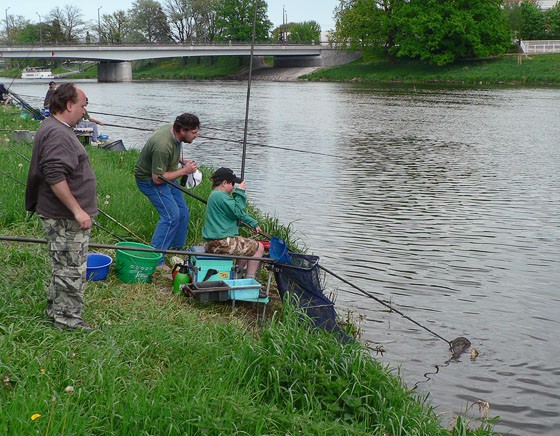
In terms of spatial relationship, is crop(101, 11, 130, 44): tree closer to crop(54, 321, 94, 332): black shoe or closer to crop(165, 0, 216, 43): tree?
crop(165, 0, 216, 43): tree

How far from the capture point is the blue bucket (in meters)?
6.23

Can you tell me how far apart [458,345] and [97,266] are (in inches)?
124

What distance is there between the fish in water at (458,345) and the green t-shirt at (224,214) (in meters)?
2.02

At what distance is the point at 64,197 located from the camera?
4551 mm

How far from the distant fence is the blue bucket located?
5738 centimetres

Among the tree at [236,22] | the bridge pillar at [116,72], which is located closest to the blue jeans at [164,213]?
the bridge pillar at [116,72]

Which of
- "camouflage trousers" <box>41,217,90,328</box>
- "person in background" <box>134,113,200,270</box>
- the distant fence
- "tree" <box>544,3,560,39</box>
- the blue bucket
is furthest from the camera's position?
"tree" <box>544,3,560,39</box>

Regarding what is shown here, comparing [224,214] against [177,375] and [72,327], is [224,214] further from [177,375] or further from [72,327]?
[177,375]

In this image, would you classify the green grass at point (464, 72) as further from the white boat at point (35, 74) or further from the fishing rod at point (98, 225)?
the fishing rod at point (98, 225)

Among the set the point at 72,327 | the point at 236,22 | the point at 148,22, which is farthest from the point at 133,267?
the point at 148,22

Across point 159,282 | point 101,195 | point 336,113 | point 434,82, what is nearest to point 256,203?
point 101,195

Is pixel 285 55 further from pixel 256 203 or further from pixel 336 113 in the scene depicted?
pixel 256 203

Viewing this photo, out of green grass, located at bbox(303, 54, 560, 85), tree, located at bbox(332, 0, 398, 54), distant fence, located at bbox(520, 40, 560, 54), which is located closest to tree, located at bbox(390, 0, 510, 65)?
green grass, located at bbox(303, 54, 560, 85)

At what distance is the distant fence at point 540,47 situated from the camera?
58175 millimetres
